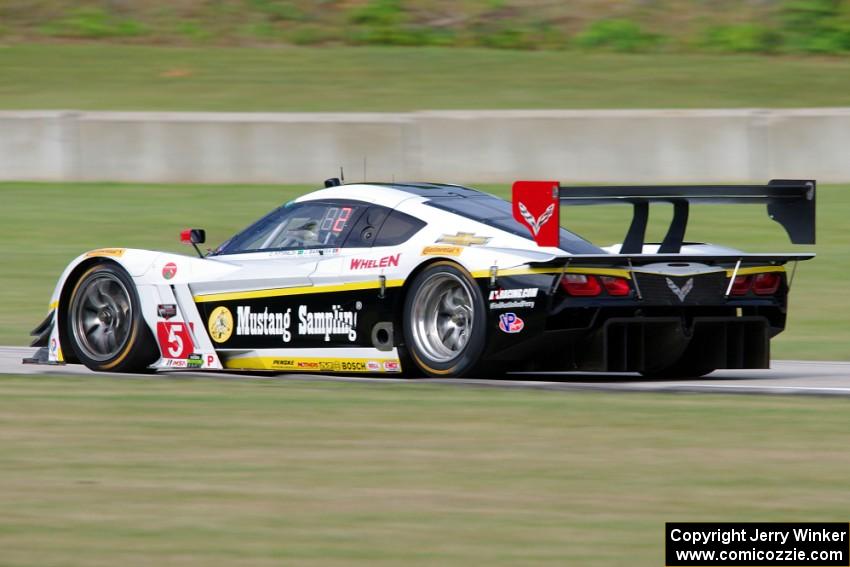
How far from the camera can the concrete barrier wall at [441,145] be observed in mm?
18031

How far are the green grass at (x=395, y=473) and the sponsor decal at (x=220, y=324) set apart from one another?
44.0 inches

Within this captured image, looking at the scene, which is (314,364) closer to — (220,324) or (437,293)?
(220,324)

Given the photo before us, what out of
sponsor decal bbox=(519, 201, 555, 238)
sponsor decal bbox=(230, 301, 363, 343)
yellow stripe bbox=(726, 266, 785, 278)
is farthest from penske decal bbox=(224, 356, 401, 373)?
yellow stripe bbox=(726, 266, 785, 278)

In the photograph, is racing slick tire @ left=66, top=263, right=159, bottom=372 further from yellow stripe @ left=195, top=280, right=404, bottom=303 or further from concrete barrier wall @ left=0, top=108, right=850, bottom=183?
concrete barrier wall @ left=0, top=108, right=850, bottom=183

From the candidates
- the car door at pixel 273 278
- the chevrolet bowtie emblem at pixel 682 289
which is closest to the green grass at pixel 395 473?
the chevrolet bowtie emblem at pixel 682 289

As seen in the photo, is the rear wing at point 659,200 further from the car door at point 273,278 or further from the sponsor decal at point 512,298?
the car door at point 273,278

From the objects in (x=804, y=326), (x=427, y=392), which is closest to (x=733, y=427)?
(x=427, y=392)

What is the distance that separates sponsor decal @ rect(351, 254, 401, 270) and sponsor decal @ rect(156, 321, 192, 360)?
4.28ft

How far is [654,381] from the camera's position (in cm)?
992

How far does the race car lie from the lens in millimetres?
9094

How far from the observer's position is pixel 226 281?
10320mm

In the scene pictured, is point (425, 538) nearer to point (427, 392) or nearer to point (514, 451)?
point (514, 451)

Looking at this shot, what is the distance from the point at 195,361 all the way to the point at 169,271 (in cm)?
61

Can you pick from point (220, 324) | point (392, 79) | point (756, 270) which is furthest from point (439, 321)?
point (392, 79)
